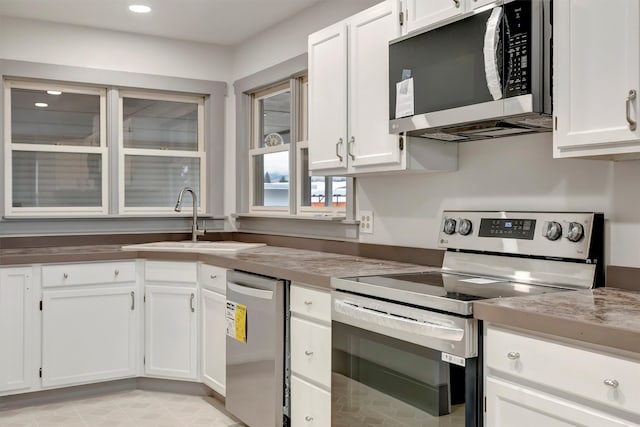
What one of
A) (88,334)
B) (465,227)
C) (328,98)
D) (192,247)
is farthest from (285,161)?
(465,227)

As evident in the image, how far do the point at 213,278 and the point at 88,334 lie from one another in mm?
859

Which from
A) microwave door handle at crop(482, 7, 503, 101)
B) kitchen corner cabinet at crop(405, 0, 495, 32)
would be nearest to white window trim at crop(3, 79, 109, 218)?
kitchen corner cabinet at crop(405, 0, 495, 32)

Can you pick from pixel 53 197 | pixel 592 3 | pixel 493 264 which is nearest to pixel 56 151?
pixel 53 197

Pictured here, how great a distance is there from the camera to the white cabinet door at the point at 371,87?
2529 millimetres

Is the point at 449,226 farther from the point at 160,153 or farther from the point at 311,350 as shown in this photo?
the point at 160,153

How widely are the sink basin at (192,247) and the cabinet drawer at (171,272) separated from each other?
0.10 metres

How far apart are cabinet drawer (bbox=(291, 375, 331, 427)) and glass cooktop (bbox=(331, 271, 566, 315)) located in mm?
495

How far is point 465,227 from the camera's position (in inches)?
96.0

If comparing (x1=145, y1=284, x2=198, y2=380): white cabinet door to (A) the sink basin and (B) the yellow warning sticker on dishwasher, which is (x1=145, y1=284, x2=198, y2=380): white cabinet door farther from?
(B) the yellow warning sticker on dishwasher

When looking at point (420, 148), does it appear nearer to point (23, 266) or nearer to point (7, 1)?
point (23, 266)

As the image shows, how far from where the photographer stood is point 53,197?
4051 millimetres

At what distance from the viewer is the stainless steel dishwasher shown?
267 centimetres

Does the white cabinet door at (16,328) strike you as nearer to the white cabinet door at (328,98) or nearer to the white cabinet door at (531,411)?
the white cabinet door at (328,98)

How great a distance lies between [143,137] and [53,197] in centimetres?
76
